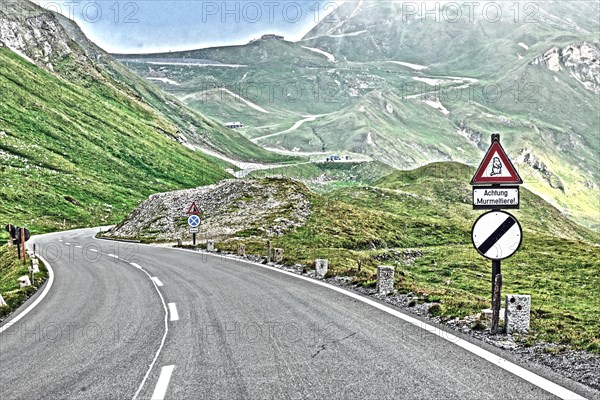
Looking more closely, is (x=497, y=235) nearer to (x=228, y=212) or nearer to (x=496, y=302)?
(x=496, y=302)

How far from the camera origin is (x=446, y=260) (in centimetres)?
4844

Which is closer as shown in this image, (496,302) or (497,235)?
(497,235)

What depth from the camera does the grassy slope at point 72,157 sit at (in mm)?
102812

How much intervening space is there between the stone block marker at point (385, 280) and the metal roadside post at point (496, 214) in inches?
219

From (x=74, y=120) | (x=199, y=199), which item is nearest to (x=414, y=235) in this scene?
(x=199, y=199)

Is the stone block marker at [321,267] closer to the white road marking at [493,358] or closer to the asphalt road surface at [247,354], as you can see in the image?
the asphalt road surface at [247,354]

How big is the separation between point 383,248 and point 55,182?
9137cm

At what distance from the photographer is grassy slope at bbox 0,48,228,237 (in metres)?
103

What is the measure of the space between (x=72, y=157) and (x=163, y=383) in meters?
145

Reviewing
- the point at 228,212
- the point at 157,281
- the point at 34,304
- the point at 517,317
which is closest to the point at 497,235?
the point at 517,317

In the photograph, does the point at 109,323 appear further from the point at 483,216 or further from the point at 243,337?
the point at 483,216

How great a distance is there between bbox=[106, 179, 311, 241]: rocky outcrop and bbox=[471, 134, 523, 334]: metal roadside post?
41.2 meters

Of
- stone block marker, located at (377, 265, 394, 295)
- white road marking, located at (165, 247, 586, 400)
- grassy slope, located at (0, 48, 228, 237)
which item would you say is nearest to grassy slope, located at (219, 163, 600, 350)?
Result: stone block marker, located at (377, 265, 394, 295)

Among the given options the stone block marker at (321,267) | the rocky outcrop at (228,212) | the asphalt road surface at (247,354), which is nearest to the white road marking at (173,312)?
the asphalt road surface at (247,354)
